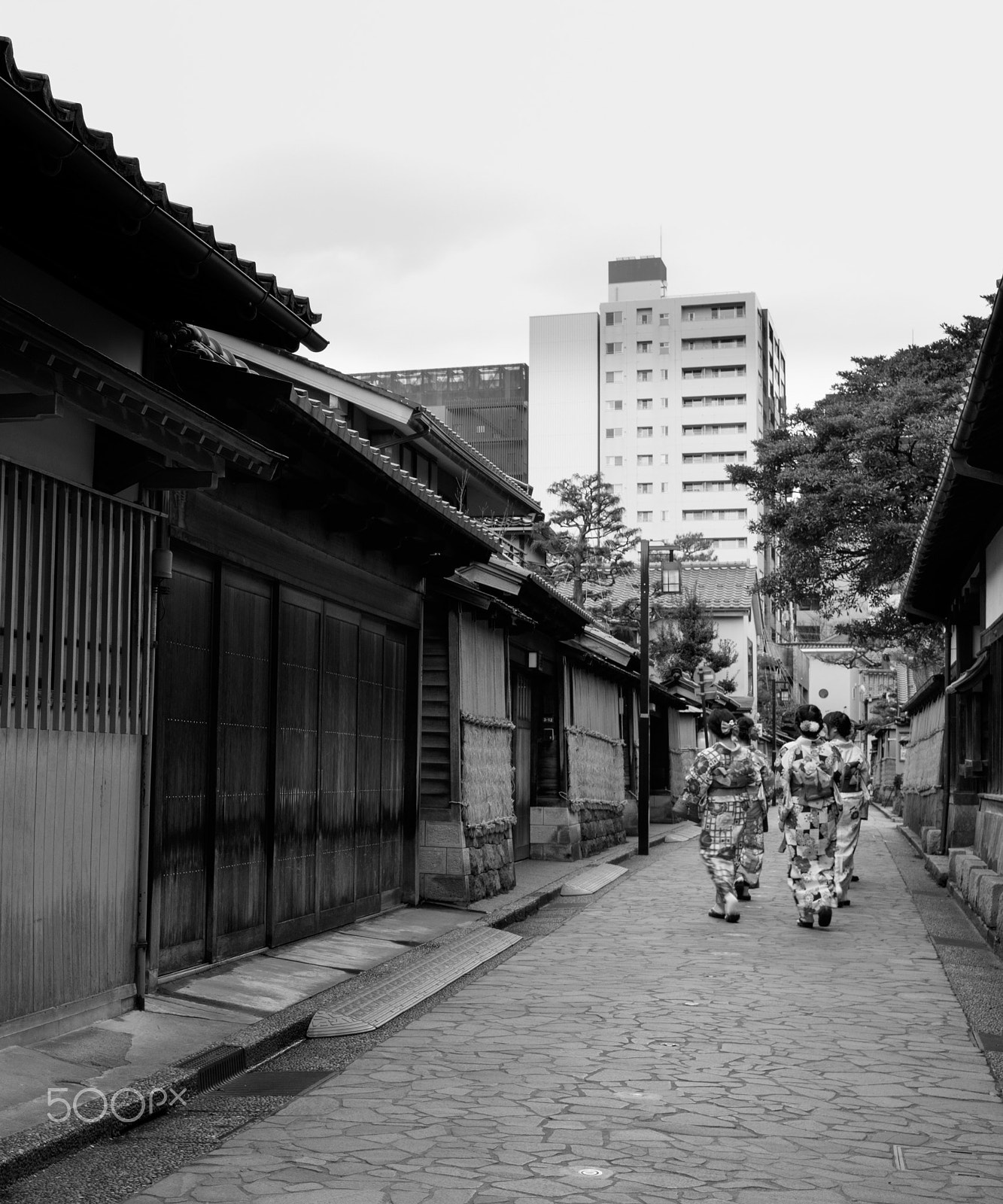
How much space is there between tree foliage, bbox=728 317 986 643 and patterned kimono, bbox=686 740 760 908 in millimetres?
11978

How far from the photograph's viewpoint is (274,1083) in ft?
25.0

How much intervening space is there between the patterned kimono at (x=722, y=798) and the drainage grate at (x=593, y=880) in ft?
10.1

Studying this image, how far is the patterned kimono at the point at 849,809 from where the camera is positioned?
55.4ft

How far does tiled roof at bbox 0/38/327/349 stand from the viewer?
17.9 feet

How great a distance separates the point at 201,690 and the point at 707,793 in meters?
7.68

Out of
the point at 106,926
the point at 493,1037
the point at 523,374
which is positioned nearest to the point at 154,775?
the point at 106,926

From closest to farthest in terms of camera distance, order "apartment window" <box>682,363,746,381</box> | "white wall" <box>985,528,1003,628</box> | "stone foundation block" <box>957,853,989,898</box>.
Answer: "stone foundation block" <box>957,853,989,898</box> → "white wall" <box>985,528,1003,628</box> → "apartment window" <box>682,363,746,381</box>

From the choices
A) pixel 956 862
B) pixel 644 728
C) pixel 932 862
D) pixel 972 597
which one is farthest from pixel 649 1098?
pixel 644 728

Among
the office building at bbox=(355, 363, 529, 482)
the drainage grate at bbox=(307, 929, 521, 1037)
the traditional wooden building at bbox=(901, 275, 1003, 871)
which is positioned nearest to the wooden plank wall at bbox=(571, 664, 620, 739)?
the traditional wooden building at bbox=(901, 275, 1003, 871)

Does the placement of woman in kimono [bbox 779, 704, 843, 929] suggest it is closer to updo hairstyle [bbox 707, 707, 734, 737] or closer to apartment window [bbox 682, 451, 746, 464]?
updo hairstyle [bbox 707, 707, 734, 737]

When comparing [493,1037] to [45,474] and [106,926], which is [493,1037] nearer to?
[106,926]

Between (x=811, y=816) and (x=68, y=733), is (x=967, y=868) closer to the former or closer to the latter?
(x=811, y=816)

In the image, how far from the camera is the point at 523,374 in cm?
9694

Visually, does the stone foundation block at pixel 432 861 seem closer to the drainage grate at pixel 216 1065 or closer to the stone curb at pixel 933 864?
the drainage grate at pixel 216 1065
